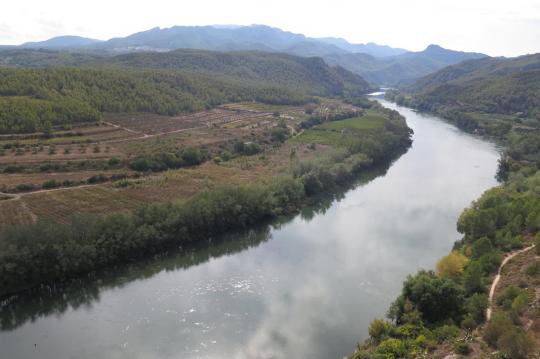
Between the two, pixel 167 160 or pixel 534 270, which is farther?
pixel 167 160

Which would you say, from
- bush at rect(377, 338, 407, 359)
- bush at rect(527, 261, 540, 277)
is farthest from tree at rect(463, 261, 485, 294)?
bush at rect(377, 338, 407, 359)

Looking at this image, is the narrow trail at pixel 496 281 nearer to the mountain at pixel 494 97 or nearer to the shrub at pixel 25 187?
the shrub at pixel 25 187

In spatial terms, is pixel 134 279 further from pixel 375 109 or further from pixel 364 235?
pixel 375 109

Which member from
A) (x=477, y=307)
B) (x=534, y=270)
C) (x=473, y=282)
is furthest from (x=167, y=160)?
(x=534, y=270)

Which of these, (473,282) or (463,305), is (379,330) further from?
(473,282)

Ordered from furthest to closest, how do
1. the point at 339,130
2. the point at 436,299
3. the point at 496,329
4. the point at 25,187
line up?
the point at 339,130 → the point at 25,187 → the point at 436,299 → the point at 496,329

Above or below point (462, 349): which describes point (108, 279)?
below

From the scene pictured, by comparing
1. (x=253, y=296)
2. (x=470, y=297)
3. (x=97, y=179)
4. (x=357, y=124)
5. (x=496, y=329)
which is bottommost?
(x=253, y=296)

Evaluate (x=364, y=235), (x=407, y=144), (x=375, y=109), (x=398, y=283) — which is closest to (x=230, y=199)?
(x=364, y=235)
